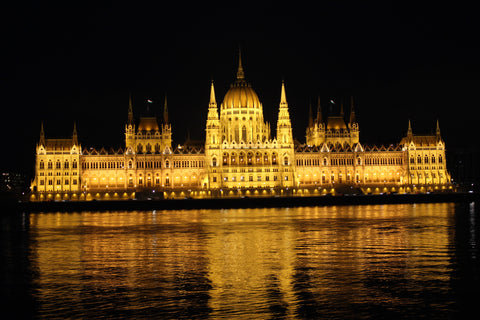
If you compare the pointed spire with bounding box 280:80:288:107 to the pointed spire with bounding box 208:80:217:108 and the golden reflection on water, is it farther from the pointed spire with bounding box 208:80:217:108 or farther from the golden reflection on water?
the golden reflection on water

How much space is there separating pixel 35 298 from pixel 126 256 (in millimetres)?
14408

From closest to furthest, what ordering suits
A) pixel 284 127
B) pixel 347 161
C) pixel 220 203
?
pixel 220 203 < pixel 284 127 < pixel 347 161

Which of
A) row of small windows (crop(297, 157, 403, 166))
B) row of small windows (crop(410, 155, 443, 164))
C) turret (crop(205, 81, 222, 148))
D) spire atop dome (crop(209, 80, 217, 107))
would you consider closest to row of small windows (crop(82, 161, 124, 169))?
turret (crop(205, 81, 222, 148))

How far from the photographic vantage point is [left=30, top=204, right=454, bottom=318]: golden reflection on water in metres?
33.1

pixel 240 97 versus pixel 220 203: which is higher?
pixel 240 97

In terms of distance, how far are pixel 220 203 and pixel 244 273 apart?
261 feet

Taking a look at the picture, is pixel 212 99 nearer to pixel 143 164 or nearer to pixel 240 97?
pixel 240 97

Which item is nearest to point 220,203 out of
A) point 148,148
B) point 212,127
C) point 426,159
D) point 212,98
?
point 212,127

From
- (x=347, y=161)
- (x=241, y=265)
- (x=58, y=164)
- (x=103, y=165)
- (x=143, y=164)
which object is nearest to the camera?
(x=241, y=265)

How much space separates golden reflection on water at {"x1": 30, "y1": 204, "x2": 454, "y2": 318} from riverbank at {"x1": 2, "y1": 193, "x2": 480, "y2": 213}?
43.6 meters

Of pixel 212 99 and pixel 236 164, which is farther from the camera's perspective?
pixel 212 99

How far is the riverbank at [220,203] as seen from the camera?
115 meters

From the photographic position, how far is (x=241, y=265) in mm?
42969

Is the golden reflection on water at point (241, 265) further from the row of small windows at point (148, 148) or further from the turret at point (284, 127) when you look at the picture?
the row of small windows at point (148, 148)
